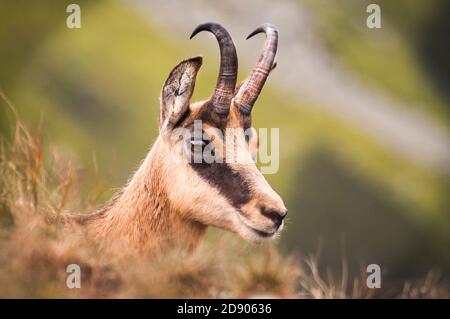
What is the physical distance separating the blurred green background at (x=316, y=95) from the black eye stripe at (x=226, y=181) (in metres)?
18.9

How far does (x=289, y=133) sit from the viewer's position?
2962 centimetres

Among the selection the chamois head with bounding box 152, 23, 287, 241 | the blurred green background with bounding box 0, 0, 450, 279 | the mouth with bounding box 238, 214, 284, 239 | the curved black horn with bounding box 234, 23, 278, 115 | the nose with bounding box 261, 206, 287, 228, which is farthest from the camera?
the blurred green background with bounding box 0, 0, 450, 279

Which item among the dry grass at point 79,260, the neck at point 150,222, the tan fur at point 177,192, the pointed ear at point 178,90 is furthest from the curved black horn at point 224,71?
the dry grass at point 79,260

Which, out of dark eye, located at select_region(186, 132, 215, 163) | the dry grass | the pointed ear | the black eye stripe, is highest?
the pointed ear

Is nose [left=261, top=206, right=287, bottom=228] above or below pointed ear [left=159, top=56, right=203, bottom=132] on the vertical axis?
below

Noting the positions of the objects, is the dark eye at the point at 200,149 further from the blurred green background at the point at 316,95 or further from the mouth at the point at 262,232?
the blurred green background at the point at 316,95

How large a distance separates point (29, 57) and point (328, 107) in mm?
13638

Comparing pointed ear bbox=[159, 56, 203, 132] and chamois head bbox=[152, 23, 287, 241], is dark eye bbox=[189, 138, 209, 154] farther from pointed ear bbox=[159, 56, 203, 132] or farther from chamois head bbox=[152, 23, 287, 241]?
pointed ear bbox=[159, 56, 203, 132]

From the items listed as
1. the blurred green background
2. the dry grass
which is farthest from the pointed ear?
the blurred green background

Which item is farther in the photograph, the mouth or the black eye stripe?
the black eye stripe

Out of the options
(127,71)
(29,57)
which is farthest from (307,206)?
(29,57)

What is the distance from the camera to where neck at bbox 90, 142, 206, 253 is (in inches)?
325

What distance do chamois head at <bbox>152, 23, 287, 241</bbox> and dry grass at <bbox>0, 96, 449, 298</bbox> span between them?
1.70 feet

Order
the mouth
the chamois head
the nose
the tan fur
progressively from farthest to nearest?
the tan fur
the chamois head
the mouth
the nose
